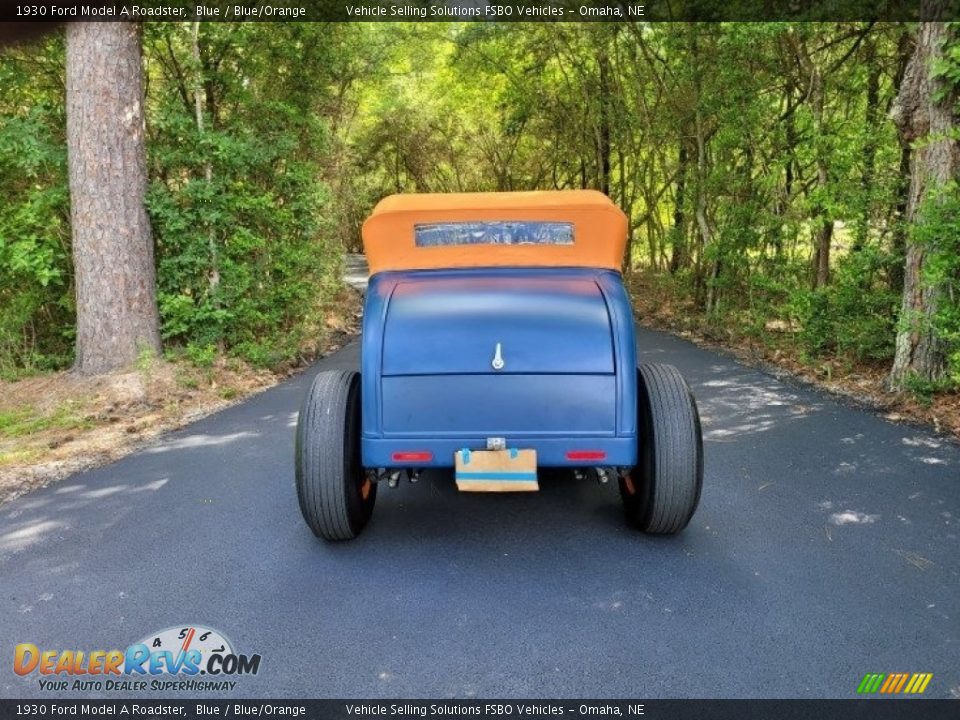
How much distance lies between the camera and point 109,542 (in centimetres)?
341

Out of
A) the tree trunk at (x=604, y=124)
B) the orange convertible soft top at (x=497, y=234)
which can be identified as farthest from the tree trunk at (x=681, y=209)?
the orange convertible soft top at (x=497, y=234)

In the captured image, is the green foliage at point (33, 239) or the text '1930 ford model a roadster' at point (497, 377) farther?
the green foliage at point (33, 239)

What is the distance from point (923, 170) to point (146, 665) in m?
6.78

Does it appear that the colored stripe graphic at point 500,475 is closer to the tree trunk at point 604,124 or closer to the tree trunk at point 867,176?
the tree trunk at point 867,176

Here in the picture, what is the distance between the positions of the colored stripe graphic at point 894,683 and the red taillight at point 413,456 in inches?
75.9

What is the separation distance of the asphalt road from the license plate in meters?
0.48

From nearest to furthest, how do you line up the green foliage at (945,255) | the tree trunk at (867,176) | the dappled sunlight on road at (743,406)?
the green foliage at (945,255) < the dappled sunlight on road at (743,406) < the tree trunk at (867,176)

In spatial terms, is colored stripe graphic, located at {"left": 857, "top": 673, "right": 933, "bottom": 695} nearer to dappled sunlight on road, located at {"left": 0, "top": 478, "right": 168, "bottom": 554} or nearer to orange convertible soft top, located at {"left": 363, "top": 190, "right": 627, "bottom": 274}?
orange convertible soft top, located at {"left": 363, "top": 190, "right": 627, "bottom": 274}

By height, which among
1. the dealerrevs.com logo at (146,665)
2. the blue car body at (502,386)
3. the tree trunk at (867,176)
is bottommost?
the dealerrevs.com logo at (146,665)

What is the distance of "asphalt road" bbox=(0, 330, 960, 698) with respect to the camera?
2.35m

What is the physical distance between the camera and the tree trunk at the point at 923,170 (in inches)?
206

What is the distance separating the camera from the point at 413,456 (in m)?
2.99

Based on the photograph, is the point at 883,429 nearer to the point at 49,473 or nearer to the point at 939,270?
the point at 939,270

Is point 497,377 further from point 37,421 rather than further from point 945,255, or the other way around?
point 37,421
